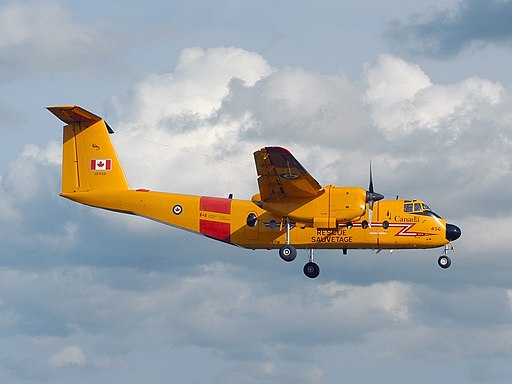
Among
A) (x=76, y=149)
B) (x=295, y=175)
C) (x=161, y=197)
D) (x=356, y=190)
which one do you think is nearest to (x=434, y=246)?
(x=356, y=190)

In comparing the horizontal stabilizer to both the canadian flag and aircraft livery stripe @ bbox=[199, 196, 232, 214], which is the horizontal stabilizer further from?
aircraft livery stripe @ bbox=[199, 196, 232, 214]

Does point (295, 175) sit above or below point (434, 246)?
above

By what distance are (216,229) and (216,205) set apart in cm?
119

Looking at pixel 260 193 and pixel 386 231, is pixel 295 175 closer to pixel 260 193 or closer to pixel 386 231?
pixel 260 193

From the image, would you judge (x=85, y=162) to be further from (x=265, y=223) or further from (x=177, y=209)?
(x=265, y=223)

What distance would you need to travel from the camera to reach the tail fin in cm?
5347

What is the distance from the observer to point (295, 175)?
4719cm

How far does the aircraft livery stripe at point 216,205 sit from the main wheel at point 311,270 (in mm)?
4714

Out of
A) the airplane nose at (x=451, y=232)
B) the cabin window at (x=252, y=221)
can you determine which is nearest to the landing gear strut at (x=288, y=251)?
the cabin window at (x=252, y=221)

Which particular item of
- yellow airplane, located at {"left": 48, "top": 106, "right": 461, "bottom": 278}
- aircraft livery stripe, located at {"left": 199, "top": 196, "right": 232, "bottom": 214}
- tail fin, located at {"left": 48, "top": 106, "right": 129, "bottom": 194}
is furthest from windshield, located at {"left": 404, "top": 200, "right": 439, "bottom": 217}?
tail fin, located at {"left": 48, "top": 106, "right": 129, "bottom": 194}

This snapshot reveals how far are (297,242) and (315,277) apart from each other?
2372 mm

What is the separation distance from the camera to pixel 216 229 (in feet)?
171

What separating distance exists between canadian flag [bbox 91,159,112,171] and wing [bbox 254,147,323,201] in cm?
919

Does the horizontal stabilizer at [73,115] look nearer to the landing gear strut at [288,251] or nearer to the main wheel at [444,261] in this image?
the landing gear strut at [288,251]
